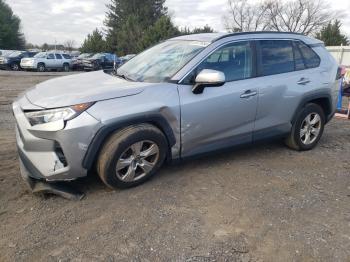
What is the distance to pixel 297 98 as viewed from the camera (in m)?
4.65

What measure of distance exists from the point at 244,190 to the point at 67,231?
1883 mm

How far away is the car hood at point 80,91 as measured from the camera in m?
3.26

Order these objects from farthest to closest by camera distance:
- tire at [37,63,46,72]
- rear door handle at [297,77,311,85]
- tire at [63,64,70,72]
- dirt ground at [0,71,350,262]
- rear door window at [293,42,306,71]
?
tire at [63,64,70,72] → tire at [37,63,46,72] → rear door window at [293,42,306,71] → rear door handle at [297,77,311,85] → dirt ground at [0,71,350,262]

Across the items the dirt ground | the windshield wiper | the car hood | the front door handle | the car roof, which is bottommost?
the dirt ground

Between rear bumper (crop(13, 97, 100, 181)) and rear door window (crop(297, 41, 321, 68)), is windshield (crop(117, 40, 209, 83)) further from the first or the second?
rear door window (crop(297, 41, 321, 68))

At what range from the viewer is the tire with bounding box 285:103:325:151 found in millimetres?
4887

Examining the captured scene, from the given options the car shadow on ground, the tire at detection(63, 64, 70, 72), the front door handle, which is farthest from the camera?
the tire at detection(63, 64, 70, 72)

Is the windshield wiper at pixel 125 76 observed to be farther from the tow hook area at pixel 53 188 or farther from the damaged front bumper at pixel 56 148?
the tow hook area at pixel 53 188

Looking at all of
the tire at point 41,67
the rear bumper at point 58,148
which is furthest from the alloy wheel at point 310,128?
the tire at point 41,67

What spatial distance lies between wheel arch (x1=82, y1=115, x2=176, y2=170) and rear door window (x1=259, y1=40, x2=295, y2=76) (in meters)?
1.50

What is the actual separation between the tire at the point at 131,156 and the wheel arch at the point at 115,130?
46 millimetres

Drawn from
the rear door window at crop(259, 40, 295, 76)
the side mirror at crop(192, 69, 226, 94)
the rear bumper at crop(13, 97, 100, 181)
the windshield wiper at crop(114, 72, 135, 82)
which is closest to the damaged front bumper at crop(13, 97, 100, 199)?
the rear bumper at crop(13, 97, 100, 181)

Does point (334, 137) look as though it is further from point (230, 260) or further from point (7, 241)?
point (7, 241)

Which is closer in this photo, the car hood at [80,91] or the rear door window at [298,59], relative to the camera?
the car hood at [80,91]
